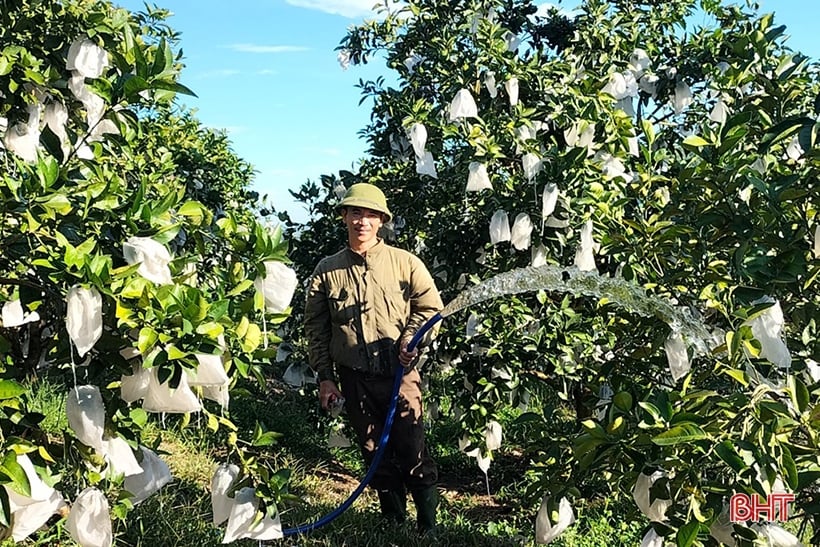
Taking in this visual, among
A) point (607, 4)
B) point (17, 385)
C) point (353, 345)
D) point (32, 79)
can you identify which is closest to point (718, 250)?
point (353, 345)

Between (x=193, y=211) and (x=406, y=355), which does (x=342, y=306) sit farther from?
(x=193, y=211)

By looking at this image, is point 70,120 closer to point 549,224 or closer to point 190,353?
point 190,353

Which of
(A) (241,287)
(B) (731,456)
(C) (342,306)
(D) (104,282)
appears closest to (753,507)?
(B) (731,456)

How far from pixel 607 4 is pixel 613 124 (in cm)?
128

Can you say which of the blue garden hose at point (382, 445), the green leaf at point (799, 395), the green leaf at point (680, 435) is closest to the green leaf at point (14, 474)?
the green leaf at point (680, 435)

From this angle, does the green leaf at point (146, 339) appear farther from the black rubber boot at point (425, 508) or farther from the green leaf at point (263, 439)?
the black rubber boot at point (425, 508)

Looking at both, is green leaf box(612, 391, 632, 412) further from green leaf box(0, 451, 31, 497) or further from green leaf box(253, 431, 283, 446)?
green leaf box(0, 451, 31, 497)

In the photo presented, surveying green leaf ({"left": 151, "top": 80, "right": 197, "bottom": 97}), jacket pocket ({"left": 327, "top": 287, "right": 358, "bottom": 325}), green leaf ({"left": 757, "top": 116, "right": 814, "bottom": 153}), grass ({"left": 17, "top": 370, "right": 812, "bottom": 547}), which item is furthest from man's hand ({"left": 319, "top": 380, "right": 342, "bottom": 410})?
green leaf ({"left": 757, "top": 116, "right": 814, "bottom": 153})

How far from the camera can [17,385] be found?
4.48 ft

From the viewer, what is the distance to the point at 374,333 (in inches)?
115

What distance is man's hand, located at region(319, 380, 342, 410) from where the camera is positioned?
299 cm

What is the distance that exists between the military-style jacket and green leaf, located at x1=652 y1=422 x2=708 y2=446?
1630mm

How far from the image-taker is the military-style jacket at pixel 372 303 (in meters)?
2.92

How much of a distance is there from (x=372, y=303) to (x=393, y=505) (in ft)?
2.69
